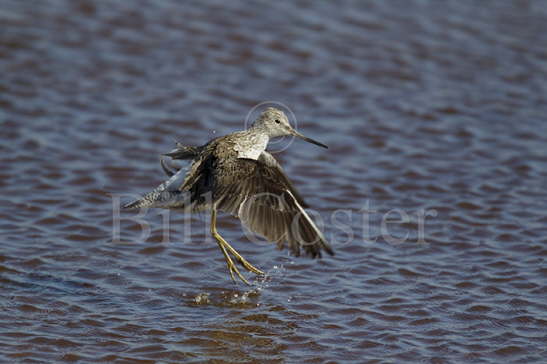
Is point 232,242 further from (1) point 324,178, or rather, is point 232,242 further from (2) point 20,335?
(2) point 20,335

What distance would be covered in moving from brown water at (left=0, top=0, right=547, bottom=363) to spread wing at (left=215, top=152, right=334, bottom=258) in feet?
1.98

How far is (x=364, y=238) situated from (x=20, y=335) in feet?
8.92

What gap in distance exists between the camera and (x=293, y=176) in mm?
7410

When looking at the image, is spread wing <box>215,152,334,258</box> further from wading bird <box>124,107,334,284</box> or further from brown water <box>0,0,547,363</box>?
brown water <box>0,0,547,363</box>

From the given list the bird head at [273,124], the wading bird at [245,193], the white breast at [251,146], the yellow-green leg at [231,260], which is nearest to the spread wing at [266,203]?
the wading bird at [245,193]

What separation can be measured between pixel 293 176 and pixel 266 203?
2241 millimetres

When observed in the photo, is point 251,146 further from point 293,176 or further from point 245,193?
point 293,176

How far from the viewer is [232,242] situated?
637 centimetres

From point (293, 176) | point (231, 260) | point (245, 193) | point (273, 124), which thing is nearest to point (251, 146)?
point (273, 124)

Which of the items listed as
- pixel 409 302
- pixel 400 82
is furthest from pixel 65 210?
pixel 400 82

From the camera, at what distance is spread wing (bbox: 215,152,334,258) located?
507cm

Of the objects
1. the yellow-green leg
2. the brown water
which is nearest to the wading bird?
the yellow-green leg

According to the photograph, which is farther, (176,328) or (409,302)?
(409,302)

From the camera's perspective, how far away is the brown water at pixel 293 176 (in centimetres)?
509
